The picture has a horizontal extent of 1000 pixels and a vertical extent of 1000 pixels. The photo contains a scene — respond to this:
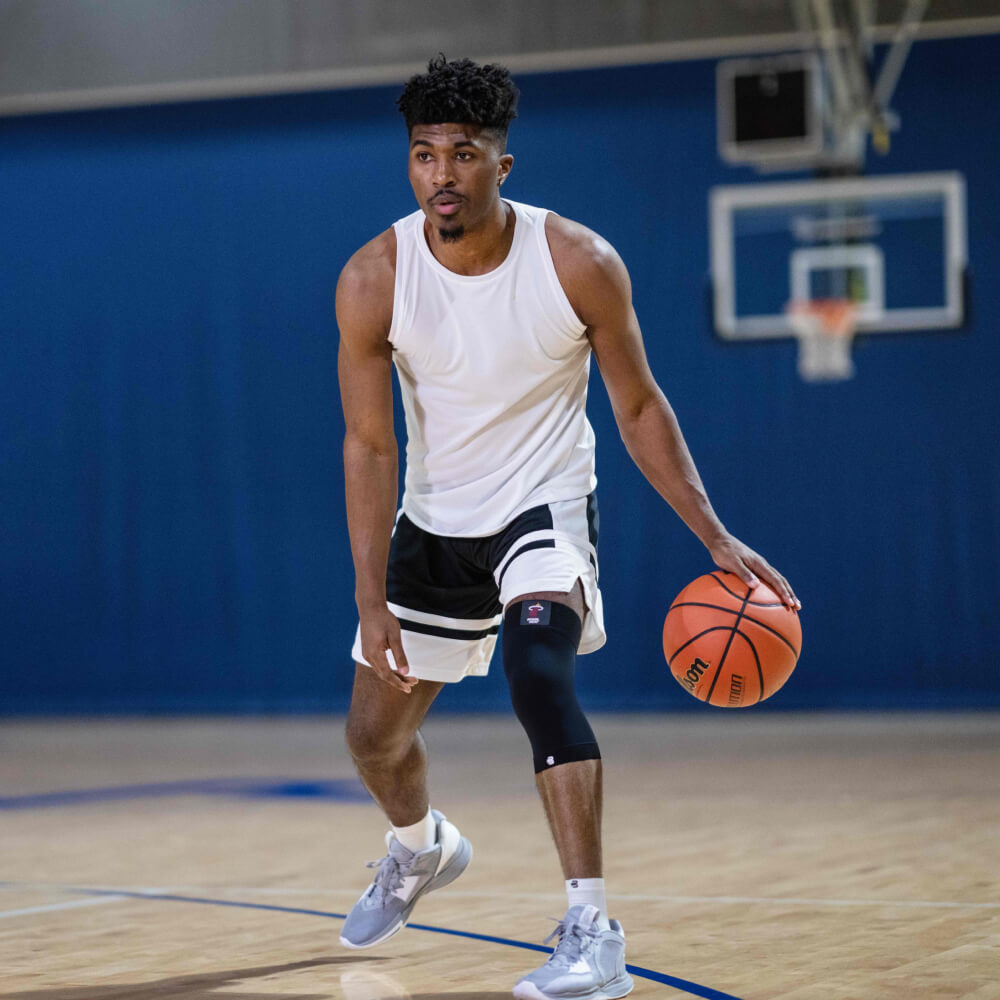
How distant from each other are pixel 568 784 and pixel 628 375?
0.89 meters

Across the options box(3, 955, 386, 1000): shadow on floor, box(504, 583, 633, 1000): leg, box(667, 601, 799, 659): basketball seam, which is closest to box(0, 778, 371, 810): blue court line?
box(3, 955, 386, 1000): shadow on floor

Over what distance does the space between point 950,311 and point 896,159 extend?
120 centimetres

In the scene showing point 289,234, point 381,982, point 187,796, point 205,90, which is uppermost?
point 205,90

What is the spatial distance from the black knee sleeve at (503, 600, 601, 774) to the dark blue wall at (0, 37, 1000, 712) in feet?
26.1

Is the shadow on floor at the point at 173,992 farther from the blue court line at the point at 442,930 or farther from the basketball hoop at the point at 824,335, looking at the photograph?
the basketball hoop at the point at 824,335

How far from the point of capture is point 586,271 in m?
3.23

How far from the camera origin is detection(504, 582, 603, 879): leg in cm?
288

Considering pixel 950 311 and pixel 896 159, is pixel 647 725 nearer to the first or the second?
pixel 950 311

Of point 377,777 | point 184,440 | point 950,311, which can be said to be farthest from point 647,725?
point 377,777

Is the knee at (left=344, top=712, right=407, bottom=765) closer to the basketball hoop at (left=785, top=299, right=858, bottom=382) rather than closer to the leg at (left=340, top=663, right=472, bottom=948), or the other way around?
the leg at (left=340, top=663, right=472, bottom=948)

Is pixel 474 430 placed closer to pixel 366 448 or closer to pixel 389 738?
pixel 366 448

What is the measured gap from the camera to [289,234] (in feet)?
38.8

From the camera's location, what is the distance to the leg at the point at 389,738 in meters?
3.45

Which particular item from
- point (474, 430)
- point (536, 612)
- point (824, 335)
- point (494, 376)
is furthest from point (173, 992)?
point (824, 335)
